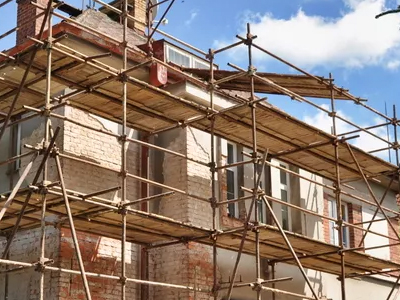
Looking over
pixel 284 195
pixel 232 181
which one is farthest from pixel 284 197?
pixel 232 181

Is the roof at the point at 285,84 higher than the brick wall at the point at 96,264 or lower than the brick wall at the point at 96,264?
higher

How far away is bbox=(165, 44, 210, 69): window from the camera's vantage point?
18908 millimetres

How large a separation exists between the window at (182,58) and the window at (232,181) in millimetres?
3188

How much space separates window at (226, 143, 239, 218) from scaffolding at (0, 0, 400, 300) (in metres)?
0.86

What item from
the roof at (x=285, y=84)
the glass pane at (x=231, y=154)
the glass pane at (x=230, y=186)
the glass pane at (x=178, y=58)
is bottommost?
the glass pane at (x=230, y=186)

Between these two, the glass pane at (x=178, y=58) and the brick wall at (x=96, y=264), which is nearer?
the brick wall at (x=96, y=264)

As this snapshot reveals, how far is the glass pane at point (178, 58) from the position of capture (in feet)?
62.3

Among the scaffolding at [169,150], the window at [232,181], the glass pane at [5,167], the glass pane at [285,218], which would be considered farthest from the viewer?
the glass pane at [285,218]

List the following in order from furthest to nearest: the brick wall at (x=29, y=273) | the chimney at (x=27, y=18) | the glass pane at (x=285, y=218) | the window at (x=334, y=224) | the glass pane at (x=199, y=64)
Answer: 1. the glass pane at (x=199, y=64)
2. the window at (x=334, y=224)
3. the chimney at (x=27, y=18)
4. the glass pane at (x=285, y=218)
5. the brick wall at (x=29, y=273)

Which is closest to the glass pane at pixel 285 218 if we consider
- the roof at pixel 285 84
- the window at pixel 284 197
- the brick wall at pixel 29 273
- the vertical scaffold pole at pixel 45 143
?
the window at pixel 284 197

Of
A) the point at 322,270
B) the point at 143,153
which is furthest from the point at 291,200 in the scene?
the point at 143,153

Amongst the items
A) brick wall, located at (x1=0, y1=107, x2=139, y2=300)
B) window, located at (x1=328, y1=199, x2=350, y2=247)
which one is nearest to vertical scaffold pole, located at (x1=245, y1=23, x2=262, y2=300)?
brick wall, located at (x1=0, y1=107, x2=139, y2=300)

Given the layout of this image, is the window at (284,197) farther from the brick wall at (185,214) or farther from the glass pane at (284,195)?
the brick wall at (185,214)

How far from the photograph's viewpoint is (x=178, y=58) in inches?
760
